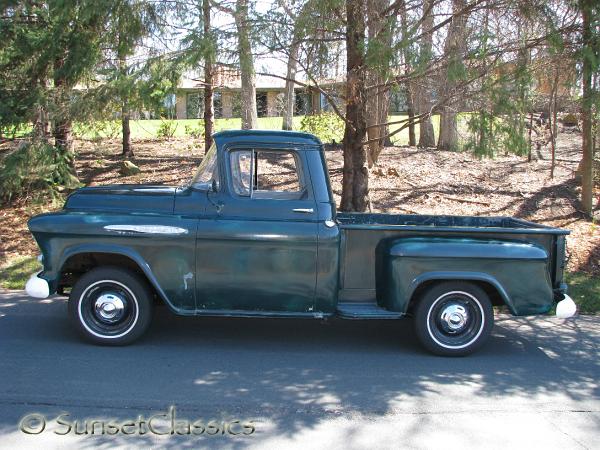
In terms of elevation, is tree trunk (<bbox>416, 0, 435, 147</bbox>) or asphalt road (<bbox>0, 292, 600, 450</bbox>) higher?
tree trunk (<bbox>416, 0, 435, 147</bbox>)

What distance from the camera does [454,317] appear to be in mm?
6191

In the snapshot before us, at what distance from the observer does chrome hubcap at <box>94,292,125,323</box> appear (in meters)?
6.06

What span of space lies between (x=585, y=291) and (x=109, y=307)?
642cm

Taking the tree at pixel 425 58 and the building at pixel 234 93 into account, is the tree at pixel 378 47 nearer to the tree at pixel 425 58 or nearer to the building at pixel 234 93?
the tree at pixel 425 58

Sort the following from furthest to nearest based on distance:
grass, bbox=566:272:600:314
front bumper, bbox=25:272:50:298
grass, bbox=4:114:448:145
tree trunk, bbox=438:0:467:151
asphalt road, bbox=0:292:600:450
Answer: grass, bbox=4:114:448:145 < grass, bbox=566:272:600:314 < tree trunk, bbox=438:0:467:151 < front bumper, bbox=25:272:50:298 < asphalt road, bbox=0:292:600:450

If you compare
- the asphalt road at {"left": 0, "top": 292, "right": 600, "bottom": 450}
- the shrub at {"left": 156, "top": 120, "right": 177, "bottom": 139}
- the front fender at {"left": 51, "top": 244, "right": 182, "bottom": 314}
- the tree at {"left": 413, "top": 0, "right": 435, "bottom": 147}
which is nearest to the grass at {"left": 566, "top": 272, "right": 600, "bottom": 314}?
the asphalt road at {"left": 0, "top": 292, "right": 600, "bottom": 450}

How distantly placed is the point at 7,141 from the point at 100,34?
11.7 ft

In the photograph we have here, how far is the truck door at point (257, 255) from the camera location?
5.96 meters

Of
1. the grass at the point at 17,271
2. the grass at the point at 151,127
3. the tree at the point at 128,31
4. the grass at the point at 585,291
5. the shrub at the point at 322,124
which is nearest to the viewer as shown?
the grass at the point at 585,291

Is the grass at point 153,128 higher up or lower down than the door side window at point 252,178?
higher up

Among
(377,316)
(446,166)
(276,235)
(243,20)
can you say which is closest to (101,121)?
(243,20)

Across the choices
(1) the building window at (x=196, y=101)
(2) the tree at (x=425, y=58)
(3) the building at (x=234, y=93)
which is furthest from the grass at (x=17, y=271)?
(2) the tree at (x=425, y=58)

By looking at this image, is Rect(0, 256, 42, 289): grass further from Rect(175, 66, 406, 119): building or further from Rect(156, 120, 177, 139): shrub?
Rect(156, 120, 177, 139): shrub

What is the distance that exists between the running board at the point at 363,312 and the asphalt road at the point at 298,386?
0.44m
